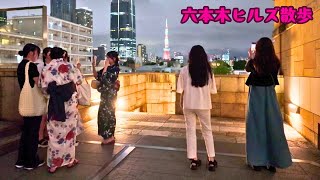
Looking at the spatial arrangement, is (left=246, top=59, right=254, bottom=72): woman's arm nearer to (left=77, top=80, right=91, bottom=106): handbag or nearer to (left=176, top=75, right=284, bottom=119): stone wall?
(left=77, top=80, right=91, bottom=106): handbag

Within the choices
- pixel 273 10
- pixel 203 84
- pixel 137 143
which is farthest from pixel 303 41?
pixel 137 143

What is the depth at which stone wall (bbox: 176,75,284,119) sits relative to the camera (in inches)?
350

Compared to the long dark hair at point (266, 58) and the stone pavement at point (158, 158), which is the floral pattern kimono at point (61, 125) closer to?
the stone pavement at point (158, 158)

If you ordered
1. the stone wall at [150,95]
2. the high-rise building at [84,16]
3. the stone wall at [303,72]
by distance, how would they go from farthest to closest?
the high-rise building at [84,16] → the stone wall at [150,95] → the stone wall at [303,72]

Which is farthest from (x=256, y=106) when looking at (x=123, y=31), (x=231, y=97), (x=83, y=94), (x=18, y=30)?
(x=123, y=31)

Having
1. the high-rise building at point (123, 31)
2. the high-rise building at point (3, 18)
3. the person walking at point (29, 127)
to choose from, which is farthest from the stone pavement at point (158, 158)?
the high-rise building at point (123, 31)

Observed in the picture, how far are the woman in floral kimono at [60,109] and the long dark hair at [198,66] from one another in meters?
1.83

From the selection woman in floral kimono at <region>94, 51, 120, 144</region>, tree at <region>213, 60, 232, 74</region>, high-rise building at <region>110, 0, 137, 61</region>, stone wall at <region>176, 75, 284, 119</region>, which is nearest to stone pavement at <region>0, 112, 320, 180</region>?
woman in floral kimono at <region>94, 51, 120, 144</region>

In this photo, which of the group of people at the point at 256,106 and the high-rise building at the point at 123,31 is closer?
the group of people at the point at 256,106

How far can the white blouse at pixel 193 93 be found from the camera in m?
4.11

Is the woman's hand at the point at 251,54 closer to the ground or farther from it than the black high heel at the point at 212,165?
farther from it

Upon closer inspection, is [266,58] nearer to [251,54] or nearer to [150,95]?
[251,54]

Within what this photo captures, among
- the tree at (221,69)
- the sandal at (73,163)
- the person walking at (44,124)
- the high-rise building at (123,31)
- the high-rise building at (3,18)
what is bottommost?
the sandal at (73,163)

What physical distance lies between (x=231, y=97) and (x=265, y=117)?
4.85 m
